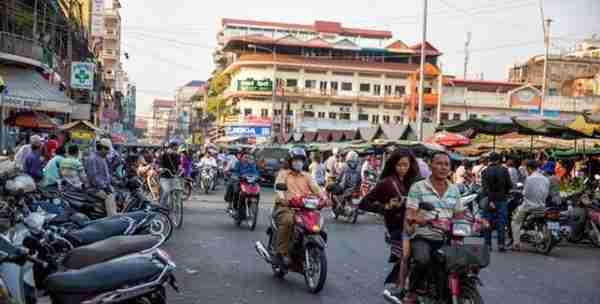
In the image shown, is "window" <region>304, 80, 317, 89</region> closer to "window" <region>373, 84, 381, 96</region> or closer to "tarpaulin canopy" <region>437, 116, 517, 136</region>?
"window" <region>373, 84, 381, 96</region>

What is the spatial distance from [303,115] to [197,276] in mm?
67517

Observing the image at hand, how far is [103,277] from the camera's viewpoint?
14.6ft

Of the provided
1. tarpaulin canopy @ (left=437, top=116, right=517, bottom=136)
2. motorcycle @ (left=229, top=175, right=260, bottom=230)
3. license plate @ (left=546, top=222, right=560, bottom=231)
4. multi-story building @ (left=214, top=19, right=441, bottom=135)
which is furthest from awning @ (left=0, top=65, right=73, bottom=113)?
multi-story building @ (left=214, top=19, right=441, bottom=135)

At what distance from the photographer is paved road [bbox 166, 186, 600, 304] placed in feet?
24.5

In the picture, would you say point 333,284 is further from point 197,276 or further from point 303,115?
point 303,115

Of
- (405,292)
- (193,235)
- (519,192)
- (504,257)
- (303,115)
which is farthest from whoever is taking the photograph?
(303,115)

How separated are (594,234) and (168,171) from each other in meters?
8.97

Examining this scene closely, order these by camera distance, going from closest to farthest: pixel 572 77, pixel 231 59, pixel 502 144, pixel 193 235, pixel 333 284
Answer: pixel 333 284, pixel 193 235, pixel 502 144, pixel 572 77, pixel 231 59

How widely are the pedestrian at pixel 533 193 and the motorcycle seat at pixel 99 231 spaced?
8.14m

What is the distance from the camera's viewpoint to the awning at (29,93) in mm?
21094

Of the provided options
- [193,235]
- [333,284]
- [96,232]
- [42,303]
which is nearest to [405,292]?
[333,284]

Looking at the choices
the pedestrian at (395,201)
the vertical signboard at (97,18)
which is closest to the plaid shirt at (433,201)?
the pedestrian at (395,201)

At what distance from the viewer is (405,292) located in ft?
19.9

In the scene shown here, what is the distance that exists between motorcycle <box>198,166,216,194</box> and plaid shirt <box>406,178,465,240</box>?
65.8 ft
